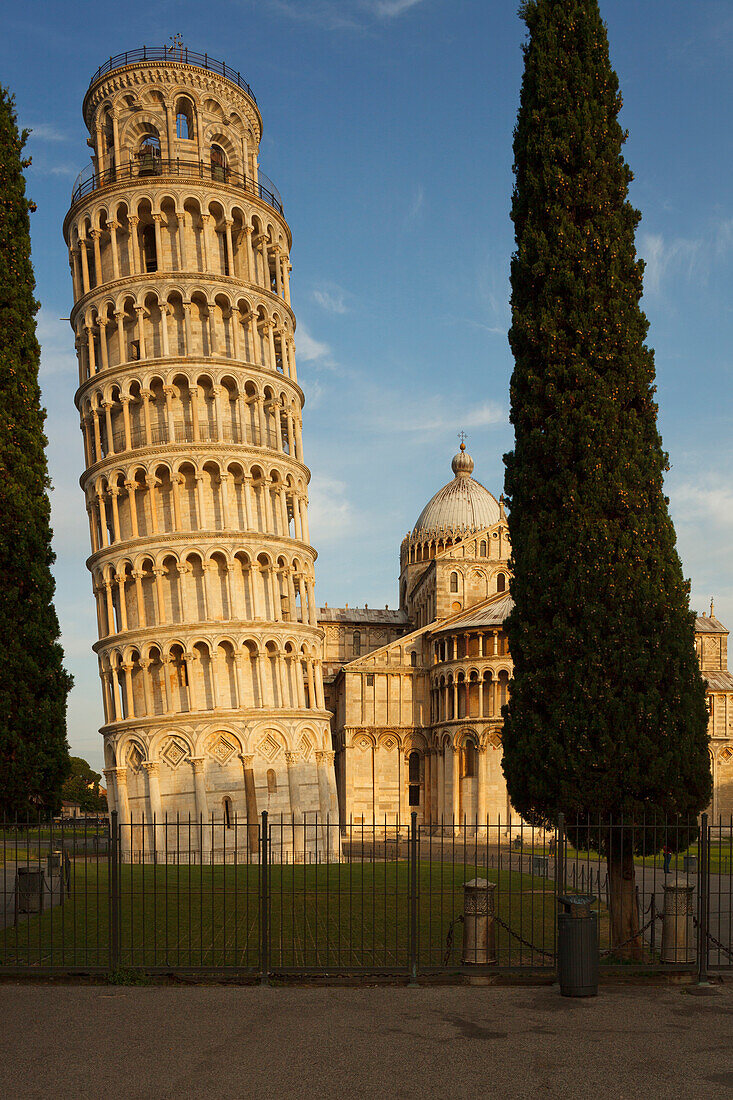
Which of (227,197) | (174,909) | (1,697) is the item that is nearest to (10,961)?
(1,697)

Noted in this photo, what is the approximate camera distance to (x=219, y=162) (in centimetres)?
5059

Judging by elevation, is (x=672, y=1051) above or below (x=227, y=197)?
below

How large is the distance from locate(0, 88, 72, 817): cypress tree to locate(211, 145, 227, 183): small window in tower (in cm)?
3154

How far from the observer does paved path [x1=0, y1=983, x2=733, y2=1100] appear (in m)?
9.69

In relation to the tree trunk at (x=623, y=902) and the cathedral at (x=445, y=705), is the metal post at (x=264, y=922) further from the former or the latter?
the cathedral at (x=445, y=705)

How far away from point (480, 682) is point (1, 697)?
4937 centimetres

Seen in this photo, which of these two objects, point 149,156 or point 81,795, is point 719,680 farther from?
point 81,795

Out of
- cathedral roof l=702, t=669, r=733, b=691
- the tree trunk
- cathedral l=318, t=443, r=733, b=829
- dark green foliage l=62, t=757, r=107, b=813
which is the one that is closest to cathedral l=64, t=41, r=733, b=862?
cathedral l=318, t=443, r=733, b=829

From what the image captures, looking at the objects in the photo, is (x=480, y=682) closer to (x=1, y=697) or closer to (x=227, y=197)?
(x=227, y=197)

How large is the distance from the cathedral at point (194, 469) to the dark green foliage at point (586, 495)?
2645cm

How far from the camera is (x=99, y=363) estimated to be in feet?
155

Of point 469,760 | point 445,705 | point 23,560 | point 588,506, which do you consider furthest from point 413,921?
point 445,705

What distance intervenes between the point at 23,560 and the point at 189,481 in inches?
1088

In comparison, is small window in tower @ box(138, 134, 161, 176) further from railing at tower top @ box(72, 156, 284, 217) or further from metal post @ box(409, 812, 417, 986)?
metal post @ box(409, 812, 417, 986)
